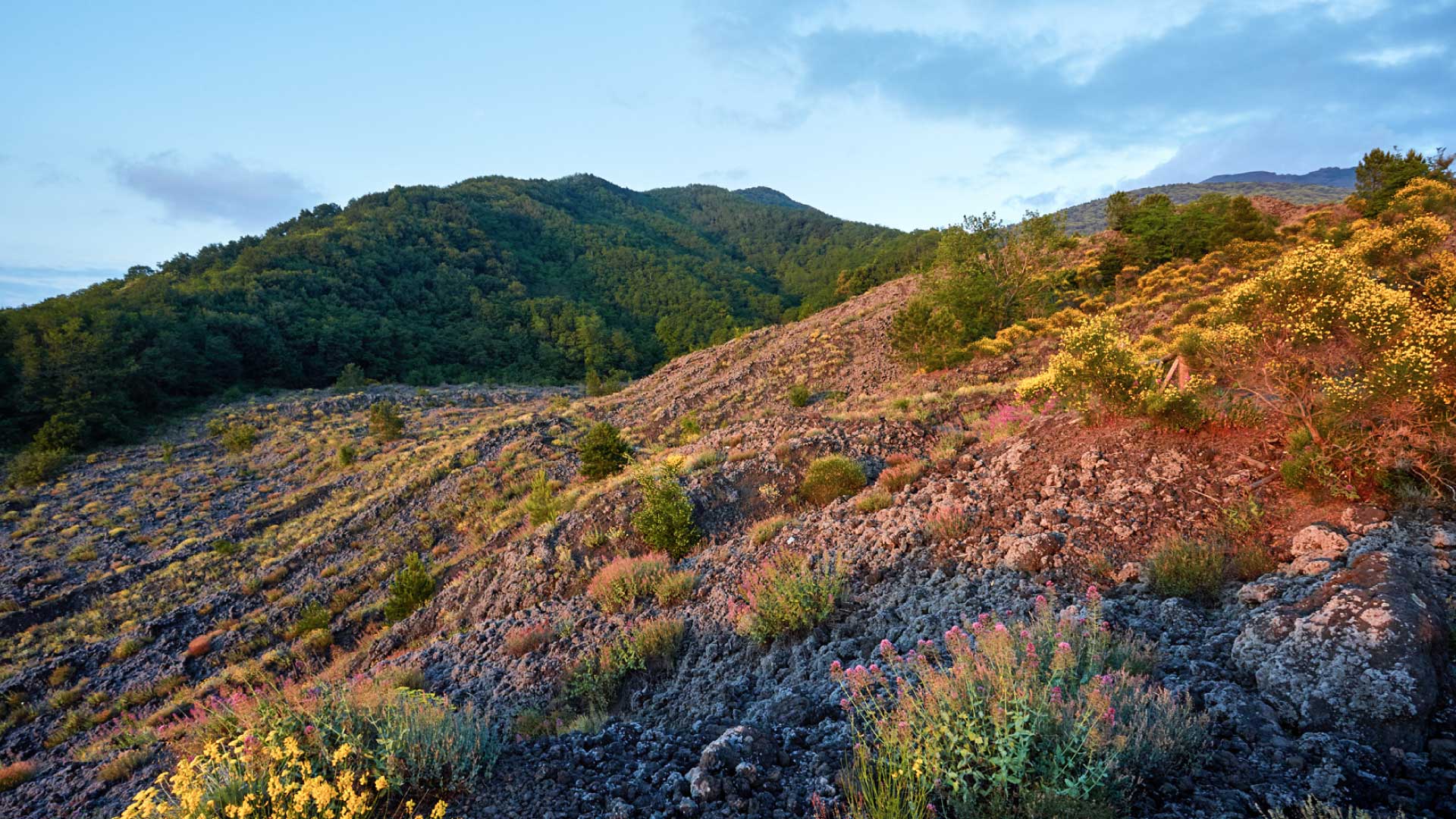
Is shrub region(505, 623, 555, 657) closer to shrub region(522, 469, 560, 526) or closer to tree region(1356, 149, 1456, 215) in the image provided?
shrub region(522, 469, 560, 526)

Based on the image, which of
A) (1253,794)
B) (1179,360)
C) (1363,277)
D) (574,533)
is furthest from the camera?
(574,533)

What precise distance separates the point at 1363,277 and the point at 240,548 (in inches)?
1034

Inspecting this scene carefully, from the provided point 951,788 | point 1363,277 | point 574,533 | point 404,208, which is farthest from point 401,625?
point 404,208

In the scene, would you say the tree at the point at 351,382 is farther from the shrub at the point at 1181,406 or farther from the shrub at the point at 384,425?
the shrub at the point at 1181,406

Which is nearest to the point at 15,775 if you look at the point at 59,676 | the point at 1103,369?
the point at 59,676

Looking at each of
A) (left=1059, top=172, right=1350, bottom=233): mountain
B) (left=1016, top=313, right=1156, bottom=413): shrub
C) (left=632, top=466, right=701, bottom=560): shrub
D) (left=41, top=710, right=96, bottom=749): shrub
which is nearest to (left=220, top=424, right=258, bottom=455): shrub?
(left=41, top=710, right=96, bottom=749): shrub

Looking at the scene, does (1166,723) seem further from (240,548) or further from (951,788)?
(240,548)

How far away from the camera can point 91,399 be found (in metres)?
31.4

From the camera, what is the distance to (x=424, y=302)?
76000 mm

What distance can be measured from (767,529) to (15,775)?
12374mm

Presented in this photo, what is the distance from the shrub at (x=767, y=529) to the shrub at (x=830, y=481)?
3.16ft

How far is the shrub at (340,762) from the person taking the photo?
2805 mm

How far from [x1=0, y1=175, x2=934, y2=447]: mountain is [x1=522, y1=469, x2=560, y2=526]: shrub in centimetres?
3245

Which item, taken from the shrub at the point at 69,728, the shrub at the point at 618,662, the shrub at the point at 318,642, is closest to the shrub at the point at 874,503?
the shrub at the point at 618,662
